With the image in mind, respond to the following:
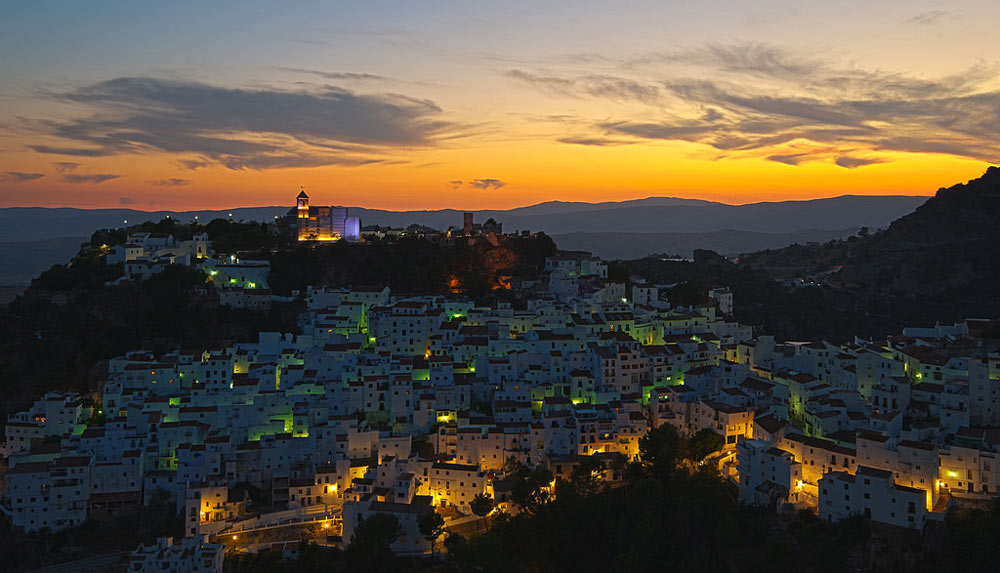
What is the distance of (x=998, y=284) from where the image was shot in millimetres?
52219

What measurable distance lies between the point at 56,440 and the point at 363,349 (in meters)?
12.1

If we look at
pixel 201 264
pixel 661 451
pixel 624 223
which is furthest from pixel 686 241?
pixel 661 451

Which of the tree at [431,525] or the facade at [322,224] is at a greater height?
the facade at [322,224]

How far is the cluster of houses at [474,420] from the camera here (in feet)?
74.8

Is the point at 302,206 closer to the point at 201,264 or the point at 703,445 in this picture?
the point at 201,264

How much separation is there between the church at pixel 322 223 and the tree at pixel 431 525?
29.2 meters

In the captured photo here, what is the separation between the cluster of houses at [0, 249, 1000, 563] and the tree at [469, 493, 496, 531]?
0.68m

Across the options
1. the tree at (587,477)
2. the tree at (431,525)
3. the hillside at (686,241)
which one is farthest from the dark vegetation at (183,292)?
the hillside at (686,241)

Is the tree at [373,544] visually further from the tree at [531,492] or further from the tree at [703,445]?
the tree at [703,445]

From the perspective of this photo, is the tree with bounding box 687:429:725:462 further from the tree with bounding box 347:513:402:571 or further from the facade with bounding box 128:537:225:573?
the facade with bounding box 128:537:225:573

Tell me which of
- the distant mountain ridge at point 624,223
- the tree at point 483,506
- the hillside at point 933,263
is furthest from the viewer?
the distant mountain ridge at point 624,223

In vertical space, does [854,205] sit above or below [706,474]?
above

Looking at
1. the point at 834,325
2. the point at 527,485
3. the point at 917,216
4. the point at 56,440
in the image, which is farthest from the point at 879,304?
the point at 56,440

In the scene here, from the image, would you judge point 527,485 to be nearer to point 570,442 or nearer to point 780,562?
point 570,442
